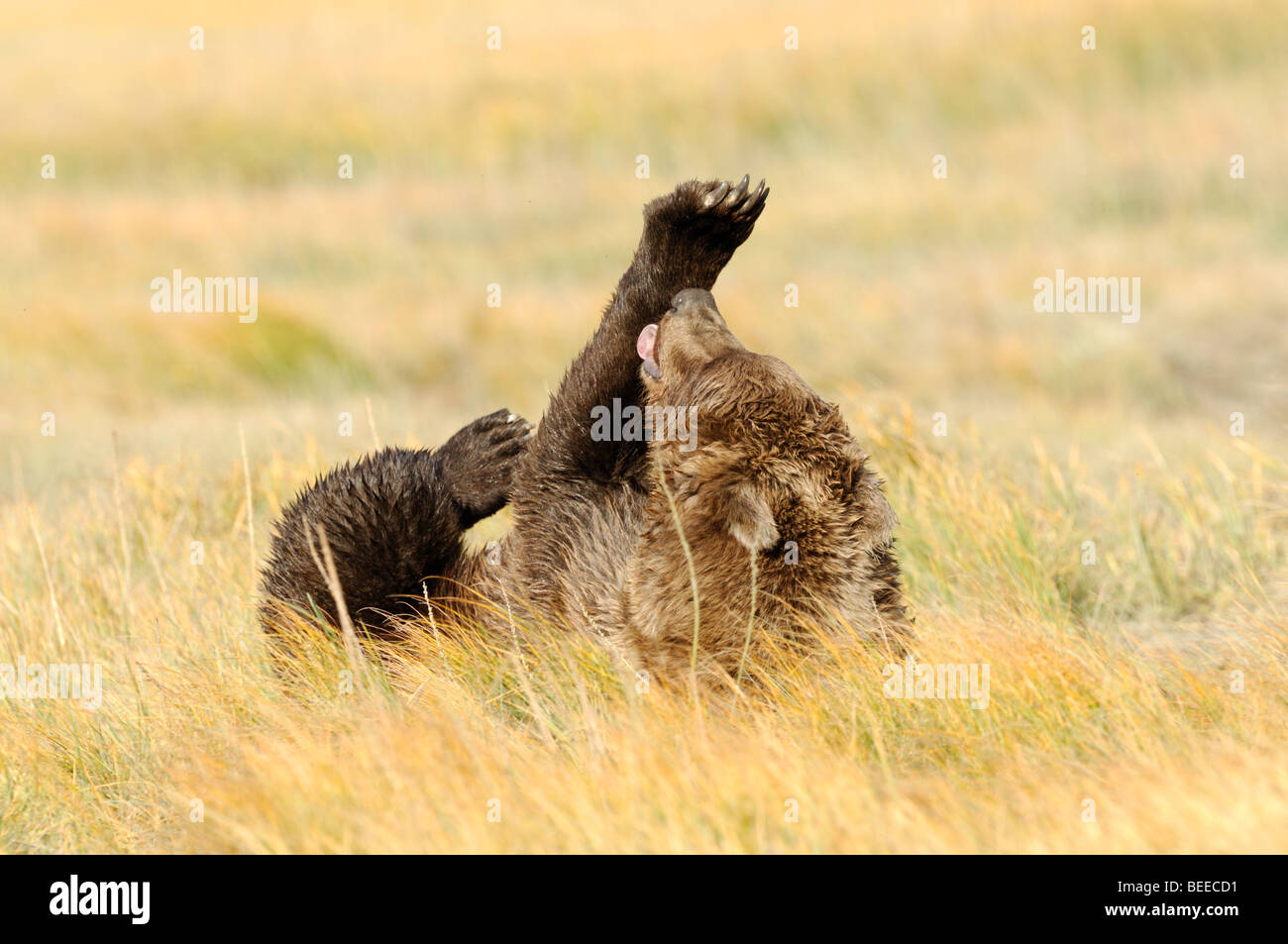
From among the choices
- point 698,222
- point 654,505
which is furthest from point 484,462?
point 654,505

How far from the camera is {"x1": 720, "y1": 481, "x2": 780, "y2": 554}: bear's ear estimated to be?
3.81 meters

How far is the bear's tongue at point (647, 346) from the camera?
4516 mm

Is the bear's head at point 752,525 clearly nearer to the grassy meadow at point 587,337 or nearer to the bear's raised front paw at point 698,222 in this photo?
the grassy meadow at point 587,337

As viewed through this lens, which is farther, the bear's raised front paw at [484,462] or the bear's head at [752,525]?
the bear's raised front paw at [484,462]

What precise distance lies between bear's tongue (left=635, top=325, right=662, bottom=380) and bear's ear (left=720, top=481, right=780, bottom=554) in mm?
786

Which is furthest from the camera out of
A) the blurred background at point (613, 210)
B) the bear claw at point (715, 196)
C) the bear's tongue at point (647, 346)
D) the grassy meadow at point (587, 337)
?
the blurred background at point (613, 210)

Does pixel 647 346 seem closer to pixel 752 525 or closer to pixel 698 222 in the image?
pixel 698 222

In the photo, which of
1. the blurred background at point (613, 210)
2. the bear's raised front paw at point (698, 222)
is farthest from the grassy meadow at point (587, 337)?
the bear's raised front paw at point (698, 222)

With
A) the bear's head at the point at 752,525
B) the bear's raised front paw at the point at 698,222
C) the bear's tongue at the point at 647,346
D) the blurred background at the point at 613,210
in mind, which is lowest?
the bear's head at the point at 752,525

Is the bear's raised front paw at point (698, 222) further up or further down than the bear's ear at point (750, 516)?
further up

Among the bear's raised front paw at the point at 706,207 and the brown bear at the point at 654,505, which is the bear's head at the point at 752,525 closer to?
the brown bear at the point at 654,505

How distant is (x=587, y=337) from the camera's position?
1532 centimetres

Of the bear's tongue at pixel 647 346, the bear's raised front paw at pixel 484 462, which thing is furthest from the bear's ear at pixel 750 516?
the bear's raised front paw at pixel 484 462

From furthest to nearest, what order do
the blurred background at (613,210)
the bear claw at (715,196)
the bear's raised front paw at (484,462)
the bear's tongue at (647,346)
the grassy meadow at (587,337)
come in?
1. the blurred background at (613,210)
2. the bear's raised front paw at (484,462)
3. the bear claw at (715,196)
4. the bear's tongue at (647,346)
5. the grassy meadow at (587,337)
